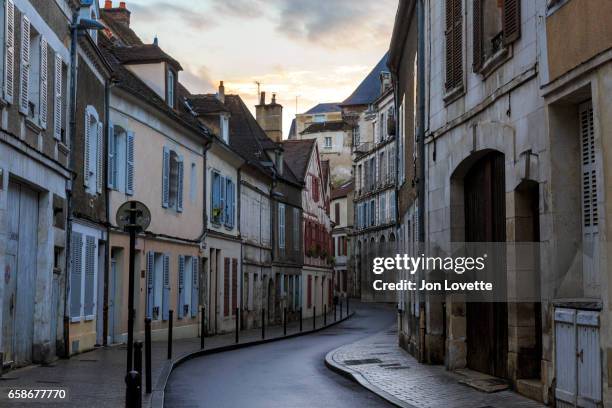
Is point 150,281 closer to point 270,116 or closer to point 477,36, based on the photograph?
point 477,36

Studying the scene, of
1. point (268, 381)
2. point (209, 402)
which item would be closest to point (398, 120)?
point (268, 381)

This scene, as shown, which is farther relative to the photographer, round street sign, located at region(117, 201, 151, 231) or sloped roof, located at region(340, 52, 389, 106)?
sloped roof, located at region(340, 52, 389, 106)

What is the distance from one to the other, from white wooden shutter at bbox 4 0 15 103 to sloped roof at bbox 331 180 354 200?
73707 mm

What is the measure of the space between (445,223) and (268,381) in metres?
3.97

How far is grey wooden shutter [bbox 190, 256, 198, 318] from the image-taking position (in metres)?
29.7

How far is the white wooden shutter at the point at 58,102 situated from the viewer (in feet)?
57.1

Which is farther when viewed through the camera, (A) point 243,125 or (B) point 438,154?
(A) point 243,125

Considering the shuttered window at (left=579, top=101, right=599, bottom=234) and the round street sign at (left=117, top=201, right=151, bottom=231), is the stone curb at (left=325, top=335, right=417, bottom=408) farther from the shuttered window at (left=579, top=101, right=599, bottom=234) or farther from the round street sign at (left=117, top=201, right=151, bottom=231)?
the round street sign at (left=117, top=201, right=151, bottom=231)

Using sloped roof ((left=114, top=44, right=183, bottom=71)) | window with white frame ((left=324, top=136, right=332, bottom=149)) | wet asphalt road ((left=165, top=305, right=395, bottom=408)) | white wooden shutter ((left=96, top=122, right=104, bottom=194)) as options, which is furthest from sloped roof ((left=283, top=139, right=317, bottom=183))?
window with white frame ((left=324, top=136, right=332, bottom=149))

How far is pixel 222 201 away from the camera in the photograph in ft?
110

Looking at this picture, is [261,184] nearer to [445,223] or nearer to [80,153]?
[80,153]

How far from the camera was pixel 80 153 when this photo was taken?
19703 millimetres

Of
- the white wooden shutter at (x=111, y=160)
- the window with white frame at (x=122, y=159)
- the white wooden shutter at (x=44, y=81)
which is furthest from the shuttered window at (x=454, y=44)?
the window with white frame at (x=122, y=159)

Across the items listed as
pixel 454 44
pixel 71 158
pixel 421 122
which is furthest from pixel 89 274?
pixel 454 44
